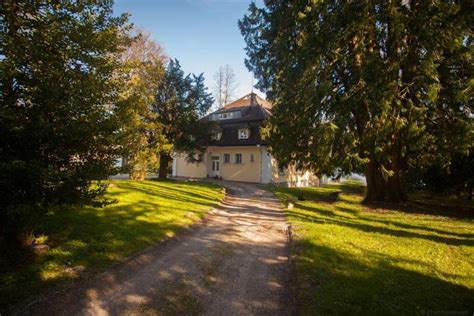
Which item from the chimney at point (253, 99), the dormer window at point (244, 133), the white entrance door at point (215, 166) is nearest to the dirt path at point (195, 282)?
the dormer window at point (244, 133)

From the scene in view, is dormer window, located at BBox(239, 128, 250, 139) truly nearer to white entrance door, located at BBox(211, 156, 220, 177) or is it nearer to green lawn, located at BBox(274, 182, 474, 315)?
white entrance door, located at BBox(211, 156, 220, 177)

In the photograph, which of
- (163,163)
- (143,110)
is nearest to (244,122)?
(163,163)

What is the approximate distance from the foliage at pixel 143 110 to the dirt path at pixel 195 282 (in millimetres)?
2372

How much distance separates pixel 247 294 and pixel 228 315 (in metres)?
0.76

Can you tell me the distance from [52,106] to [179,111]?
20755 mm

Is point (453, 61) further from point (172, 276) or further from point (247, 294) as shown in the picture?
point (172, 276)

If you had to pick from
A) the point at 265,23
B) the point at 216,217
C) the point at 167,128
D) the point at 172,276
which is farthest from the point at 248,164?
the point at 172,276

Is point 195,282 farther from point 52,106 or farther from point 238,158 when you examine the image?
point 238,158

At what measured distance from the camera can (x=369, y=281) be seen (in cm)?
552

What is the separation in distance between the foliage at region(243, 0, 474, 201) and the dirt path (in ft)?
22.8

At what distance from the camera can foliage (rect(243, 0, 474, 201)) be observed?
11406 mm

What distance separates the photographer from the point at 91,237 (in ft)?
24.0

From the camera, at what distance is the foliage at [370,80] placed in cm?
1141

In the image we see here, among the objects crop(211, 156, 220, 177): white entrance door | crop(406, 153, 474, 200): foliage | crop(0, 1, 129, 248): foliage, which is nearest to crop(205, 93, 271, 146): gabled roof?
crop(211, 156, 220, 177): white entrance door
